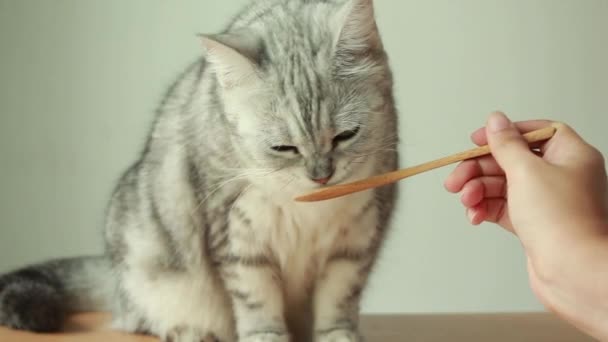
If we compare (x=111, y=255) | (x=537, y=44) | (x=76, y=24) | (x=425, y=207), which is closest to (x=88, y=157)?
(x=76, y=24)

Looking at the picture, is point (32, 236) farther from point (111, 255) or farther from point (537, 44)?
point (537, 44)

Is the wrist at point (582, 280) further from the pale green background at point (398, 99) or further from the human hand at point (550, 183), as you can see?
the pale green background at point (398, 99)

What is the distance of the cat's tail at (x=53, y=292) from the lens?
4.21ft

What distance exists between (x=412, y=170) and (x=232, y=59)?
0.99ft

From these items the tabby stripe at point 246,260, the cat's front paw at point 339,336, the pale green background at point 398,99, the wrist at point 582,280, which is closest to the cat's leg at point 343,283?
the cat's front paw at point 339,336

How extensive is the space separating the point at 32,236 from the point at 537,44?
135cm

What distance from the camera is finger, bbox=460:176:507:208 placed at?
1055 millimetres

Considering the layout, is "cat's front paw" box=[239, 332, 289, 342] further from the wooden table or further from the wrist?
the wrist

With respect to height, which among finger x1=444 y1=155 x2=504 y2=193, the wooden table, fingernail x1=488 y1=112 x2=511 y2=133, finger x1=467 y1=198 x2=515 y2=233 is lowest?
the wooden table

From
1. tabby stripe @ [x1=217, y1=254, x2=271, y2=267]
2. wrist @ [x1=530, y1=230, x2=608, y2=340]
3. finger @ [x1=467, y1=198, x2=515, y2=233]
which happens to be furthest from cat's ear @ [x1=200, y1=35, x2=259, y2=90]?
wrist @ [x1=530, y1=230, x2=608, y2=340]

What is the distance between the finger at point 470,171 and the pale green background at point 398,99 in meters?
0.66

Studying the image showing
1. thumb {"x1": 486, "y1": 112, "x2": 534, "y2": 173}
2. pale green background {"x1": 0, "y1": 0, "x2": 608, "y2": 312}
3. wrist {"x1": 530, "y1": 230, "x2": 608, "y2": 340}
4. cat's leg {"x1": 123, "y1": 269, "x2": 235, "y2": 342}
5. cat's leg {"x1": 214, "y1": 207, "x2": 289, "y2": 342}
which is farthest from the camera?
pale green background {"x1": 0, "y1": 0, "x2": 608, "y2": 312}

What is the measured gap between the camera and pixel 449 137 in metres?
1.85

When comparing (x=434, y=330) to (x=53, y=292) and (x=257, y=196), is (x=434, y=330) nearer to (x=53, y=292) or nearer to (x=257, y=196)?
(x=257, y=196)
